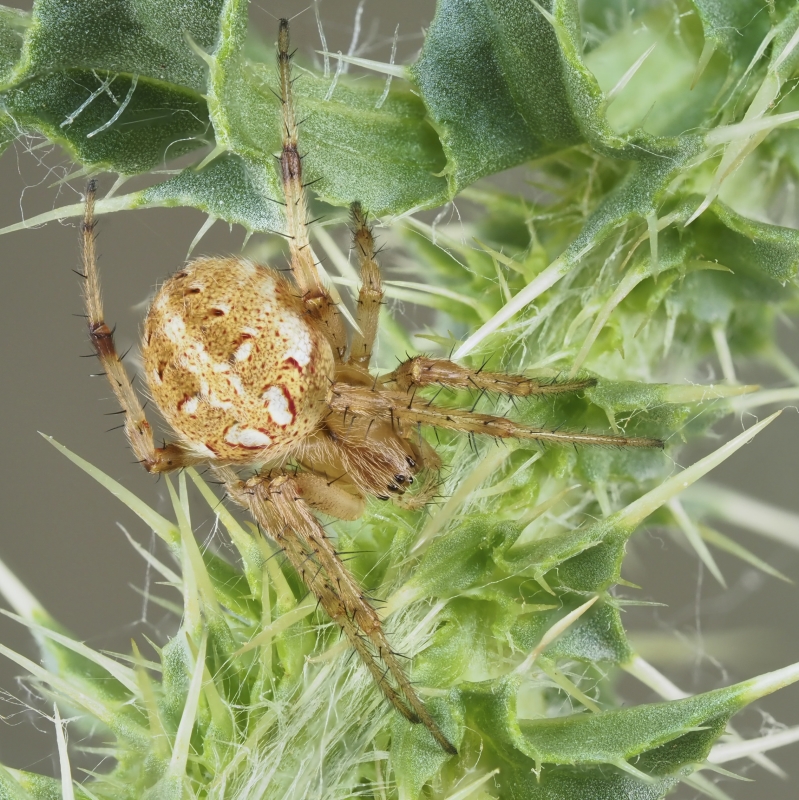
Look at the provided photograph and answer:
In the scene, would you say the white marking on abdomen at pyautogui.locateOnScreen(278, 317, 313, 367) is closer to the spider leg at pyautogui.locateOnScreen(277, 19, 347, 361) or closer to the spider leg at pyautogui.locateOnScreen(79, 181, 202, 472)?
the spider leg at pyautogui.locateOnScreen(277, 19, 347, 361)

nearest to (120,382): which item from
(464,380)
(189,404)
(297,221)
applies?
(189,404)

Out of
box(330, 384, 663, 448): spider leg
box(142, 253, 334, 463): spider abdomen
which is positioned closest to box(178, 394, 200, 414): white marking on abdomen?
box(142, 253, 334, 463): spider abdomen

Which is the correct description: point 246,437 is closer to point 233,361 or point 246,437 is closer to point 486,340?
point 233,361

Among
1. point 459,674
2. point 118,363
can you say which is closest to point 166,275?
point 118,363

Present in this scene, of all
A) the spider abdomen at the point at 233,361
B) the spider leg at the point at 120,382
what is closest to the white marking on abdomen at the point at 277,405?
the spider abdomen at the point at 233,361

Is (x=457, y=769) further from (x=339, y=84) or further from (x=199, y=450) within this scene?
(x=339, y=84)
